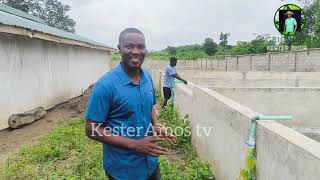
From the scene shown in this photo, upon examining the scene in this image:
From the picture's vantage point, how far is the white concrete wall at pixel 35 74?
9.11 m

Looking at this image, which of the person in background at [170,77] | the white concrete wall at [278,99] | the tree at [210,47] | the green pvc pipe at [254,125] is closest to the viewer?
the green pvc pipe at [254,125]

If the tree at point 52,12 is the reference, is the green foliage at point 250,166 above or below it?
below

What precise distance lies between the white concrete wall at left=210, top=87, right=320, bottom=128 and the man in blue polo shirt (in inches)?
200

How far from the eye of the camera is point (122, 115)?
8.44 feet

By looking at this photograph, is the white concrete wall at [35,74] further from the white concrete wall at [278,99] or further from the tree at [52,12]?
the tree at [52,12]

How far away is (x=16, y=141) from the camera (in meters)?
8.01

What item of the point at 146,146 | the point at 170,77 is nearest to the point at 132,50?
the point at 146,146

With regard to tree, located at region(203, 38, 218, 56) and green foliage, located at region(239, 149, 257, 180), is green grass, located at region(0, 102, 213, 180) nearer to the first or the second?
green foliage, located at region(239, 149, 257, 180)

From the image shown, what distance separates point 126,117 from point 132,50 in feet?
1.52

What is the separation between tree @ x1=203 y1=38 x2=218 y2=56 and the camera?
220 feet

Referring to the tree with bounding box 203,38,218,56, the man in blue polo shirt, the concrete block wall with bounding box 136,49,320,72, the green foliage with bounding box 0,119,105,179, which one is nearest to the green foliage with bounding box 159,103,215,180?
the green foliage with bounding box 0,119,105,179

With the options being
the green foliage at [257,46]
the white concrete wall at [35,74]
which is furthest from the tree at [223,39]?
the white concrete wall at [35,74]

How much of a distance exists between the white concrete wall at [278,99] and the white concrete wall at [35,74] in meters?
5.00

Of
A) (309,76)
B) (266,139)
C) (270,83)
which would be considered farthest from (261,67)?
(266,139)
